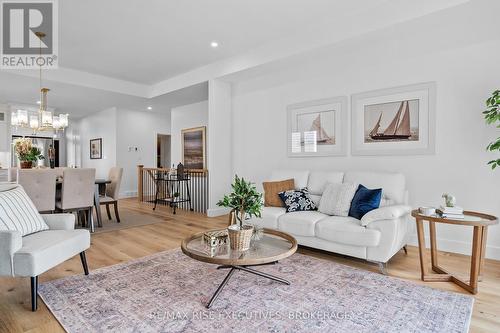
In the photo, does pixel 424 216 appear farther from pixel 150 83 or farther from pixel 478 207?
pixel 150 83

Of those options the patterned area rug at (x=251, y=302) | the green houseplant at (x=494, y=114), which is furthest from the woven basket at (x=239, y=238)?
the green houseplant at (x=494, y=114)

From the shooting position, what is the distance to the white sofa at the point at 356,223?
2674 millimetres

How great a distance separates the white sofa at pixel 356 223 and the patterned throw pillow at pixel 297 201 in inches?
4.5

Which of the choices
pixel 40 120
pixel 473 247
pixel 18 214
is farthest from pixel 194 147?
pixel 473 247

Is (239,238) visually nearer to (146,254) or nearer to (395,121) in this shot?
(146,254)

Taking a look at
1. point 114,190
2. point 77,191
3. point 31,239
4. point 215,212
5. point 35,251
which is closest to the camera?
point 35,251

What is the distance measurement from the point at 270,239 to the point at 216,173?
302cm

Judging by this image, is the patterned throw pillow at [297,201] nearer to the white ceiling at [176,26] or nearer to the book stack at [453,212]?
the book stack at [453,212]

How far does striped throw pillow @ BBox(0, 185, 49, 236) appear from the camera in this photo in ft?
7.51

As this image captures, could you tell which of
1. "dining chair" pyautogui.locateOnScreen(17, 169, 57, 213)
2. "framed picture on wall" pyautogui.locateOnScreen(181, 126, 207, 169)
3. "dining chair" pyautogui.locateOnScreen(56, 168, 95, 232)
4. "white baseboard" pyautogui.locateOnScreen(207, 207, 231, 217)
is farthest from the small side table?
"framed picture on wall" pyautogui.locateOnScreen(181, 126, 207, 169)

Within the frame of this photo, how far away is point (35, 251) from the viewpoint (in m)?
2.02

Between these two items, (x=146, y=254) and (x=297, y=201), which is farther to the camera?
(x=297, y=201)

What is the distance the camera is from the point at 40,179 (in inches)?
148

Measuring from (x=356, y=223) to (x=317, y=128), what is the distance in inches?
76.6
